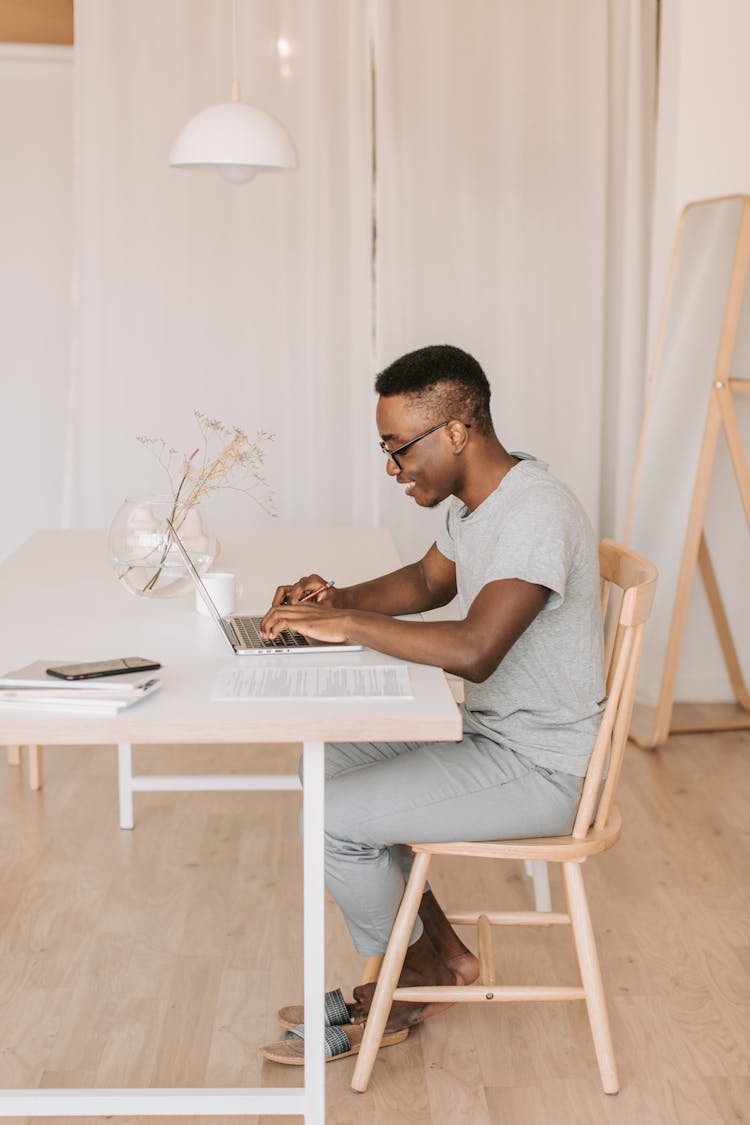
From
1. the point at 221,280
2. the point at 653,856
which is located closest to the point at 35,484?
the point at 221,280

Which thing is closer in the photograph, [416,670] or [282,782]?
[416,670]

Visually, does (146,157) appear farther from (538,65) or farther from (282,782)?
(282,782)

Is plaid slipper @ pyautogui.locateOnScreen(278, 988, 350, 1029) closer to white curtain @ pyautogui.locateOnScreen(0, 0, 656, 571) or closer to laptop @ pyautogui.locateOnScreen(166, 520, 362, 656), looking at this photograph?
laptop @ pyautogui.locateOnScreen(166, 520, 362, 656)

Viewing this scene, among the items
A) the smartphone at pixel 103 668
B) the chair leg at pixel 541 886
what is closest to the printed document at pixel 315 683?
the smartphone at pixel 103 668

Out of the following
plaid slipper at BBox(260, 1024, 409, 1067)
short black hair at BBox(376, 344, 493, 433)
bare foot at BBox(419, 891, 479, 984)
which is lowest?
plaid slipper at BBox(260, 1024, 409, 1067)

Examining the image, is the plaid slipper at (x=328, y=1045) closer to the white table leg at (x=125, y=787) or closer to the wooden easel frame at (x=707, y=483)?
the white table leg at (x=125, y=787)

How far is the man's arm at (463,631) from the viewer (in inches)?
73.3

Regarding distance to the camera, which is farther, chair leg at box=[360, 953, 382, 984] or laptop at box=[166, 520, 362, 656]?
chair leg at box=[360, 953, 382, 984]

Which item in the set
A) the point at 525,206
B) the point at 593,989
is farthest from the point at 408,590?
the point at 525,206

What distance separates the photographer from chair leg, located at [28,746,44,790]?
131 inches

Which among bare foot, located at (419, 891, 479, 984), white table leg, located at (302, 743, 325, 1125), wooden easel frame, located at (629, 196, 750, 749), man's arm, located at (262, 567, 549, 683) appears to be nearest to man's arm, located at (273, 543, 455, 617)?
man's arm, located at (262, 567, 549, 683)

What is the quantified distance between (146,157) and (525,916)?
2.91 metres

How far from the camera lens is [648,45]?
4.16m

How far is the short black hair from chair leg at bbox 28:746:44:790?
5.65ft
